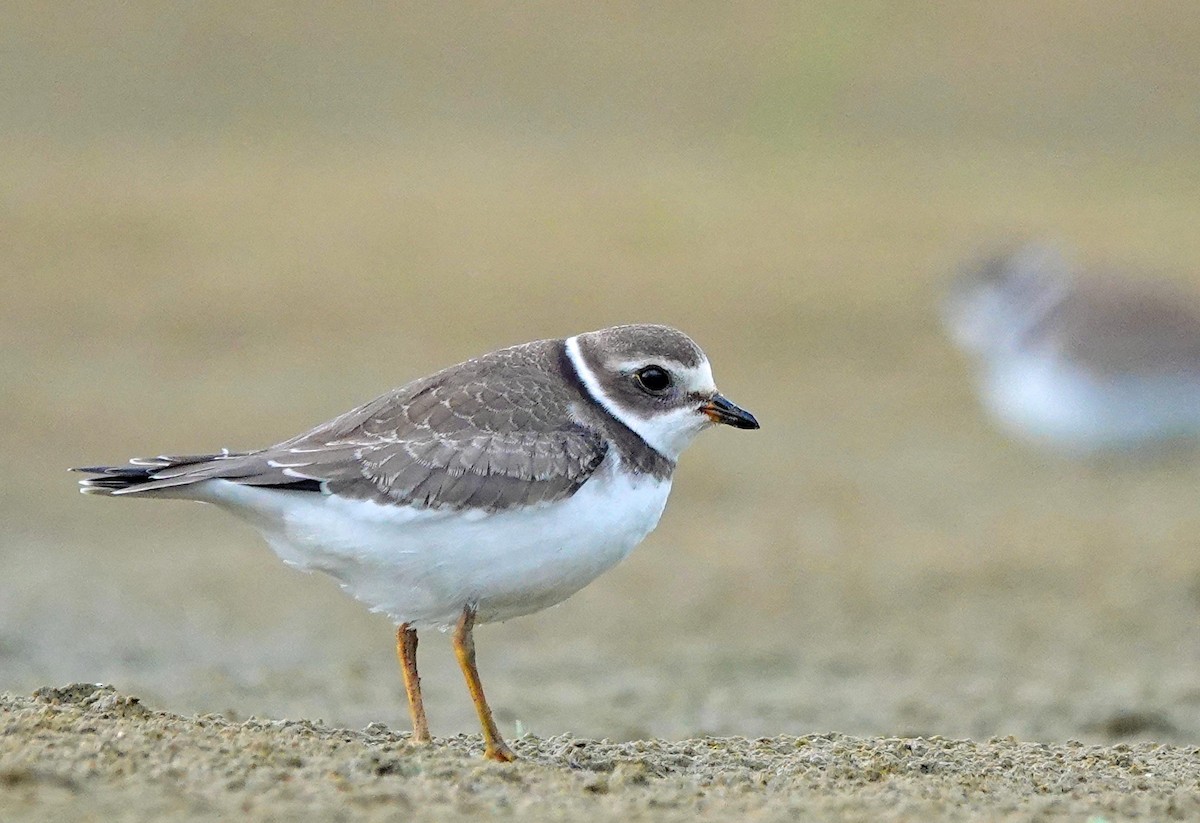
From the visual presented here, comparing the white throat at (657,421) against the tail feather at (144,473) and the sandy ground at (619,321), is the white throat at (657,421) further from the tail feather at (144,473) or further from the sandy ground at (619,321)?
the tail feather at (144,473)

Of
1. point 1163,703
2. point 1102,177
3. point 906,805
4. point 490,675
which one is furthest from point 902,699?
point 1102,177

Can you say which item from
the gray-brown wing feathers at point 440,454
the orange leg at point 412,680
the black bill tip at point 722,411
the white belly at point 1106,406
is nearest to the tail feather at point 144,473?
the gray-brown wing feathers at point 440,454

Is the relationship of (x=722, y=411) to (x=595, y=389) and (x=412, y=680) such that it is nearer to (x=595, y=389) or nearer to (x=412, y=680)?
(x=595, y=389)

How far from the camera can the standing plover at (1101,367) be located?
492 inches

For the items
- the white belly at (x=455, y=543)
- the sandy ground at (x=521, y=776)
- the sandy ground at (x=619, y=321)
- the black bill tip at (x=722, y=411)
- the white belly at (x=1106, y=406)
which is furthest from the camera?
the white belly at (x=1106, y=406)

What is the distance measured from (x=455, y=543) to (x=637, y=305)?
1086cm

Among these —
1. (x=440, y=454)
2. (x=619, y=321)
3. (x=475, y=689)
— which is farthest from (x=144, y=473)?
(x=619, y=321)

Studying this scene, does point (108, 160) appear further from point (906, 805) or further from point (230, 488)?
point (906, 805)

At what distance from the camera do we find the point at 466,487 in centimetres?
505

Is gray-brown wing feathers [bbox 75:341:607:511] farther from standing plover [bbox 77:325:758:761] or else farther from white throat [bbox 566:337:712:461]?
white throat [bbox 566:337:712:461]

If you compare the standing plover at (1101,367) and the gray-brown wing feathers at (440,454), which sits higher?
the standing plover at (1101,367)

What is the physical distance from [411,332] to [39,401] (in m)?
3.30

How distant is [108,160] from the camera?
19.1 m

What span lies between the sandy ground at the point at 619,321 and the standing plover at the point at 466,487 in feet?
1.54
